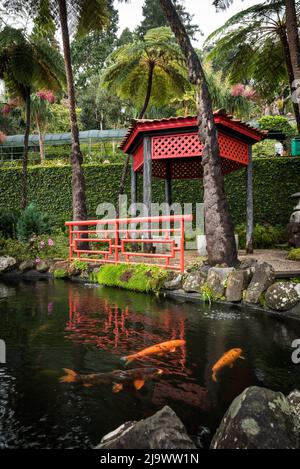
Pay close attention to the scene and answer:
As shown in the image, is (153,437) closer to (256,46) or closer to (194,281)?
(194,281)

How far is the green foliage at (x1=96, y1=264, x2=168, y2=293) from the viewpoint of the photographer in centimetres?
859

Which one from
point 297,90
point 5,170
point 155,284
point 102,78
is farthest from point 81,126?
point 155,284

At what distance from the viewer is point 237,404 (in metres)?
2.59

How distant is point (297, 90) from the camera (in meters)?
10.9

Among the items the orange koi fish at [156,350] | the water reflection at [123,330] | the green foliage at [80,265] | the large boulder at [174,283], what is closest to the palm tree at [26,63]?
the green foliage at [80,265]

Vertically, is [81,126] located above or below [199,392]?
above

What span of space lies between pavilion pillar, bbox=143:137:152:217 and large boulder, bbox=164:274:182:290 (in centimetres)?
229

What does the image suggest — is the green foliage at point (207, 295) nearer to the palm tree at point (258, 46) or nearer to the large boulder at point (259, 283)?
the large boulder at point (259, 283)

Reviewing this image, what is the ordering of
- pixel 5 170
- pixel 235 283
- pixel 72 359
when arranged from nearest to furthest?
pixel 72 359
pixel 235 283
pixel 5 170

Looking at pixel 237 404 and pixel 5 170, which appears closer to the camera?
pixel 237 404
